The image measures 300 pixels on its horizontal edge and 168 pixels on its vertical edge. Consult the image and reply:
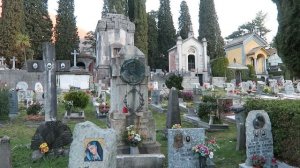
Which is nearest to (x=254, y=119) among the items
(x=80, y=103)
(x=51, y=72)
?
(x=51, y=72)

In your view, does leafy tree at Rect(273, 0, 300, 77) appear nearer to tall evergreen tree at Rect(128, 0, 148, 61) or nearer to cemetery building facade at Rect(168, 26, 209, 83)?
cemetery building facade at Rect(168, 26, 209, 83)

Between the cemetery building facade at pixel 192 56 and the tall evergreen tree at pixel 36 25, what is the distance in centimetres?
1704

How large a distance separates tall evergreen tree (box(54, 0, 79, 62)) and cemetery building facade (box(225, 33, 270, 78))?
866 inches

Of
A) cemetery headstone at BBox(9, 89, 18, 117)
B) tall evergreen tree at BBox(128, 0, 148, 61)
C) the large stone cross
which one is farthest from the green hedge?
tall evergreen tree at BBox(128, 0, 148, 61)

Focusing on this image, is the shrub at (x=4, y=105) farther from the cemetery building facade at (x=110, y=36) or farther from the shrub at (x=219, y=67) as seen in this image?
the shrub at (x=219, y=67)

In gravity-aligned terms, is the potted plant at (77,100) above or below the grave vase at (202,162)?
above

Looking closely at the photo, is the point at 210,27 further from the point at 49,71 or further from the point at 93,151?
the point at 93,151

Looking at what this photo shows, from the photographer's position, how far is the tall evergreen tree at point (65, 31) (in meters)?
45.0

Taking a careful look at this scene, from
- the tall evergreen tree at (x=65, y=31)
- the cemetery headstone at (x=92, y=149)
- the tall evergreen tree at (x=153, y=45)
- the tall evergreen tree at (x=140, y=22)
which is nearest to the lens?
the cemetery headstone at (x=92, y=149)

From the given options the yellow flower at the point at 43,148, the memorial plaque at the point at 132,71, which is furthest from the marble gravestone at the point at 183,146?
the yellow flower at the point at 43,148

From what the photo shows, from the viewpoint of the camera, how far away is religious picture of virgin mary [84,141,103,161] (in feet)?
17.9

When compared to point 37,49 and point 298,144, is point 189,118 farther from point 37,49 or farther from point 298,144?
point 37,49

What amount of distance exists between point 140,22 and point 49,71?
120 feet

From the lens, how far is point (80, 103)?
16.2 meters
